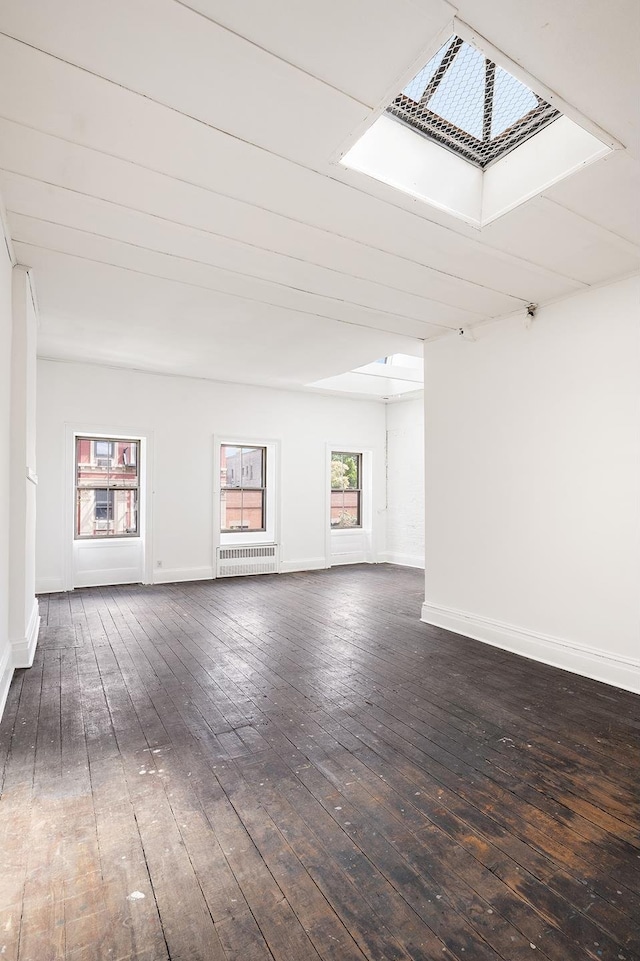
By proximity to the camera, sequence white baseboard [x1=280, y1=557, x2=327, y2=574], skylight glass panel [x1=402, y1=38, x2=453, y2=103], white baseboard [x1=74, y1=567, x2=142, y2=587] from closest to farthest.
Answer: skylight glass panel [x1=402, y1=38, x2=453, y2=103] < white baseboard [x1=74, y1=567, x2=142, y2=587] < white baseboard [x1=280, y1=557, x2=327, y2=574]

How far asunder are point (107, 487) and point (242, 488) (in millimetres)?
1903

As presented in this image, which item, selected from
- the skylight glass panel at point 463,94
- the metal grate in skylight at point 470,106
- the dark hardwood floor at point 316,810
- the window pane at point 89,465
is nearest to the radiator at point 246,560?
the window pane at point 89,465

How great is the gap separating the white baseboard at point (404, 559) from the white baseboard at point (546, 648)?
346 cm

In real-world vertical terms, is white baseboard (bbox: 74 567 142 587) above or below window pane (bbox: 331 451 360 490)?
below

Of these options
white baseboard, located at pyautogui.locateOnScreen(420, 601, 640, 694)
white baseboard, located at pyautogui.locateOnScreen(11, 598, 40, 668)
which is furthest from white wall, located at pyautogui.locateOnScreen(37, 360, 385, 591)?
white baseboard, located at pyautogui.locateOnScreen(420, 601, 640, 694)

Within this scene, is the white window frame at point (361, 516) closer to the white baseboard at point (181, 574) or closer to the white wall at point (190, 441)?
the white wall at point (190, 441)

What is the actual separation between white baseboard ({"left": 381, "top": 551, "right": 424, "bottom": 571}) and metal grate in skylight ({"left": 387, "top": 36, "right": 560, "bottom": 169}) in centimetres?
637

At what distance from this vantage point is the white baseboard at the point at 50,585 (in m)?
6.07

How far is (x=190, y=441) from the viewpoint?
7.10m

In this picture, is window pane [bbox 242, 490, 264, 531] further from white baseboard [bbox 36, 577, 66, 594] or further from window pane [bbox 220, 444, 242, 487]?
white baseboard [bbox 36, 577, 66, 594]

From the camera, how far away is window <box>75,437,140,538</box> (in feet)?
21.6

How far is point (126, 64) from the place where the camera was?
67.6 inches

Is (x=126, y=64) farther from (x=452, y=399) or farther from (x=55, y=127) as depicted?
(x=452, y=399)

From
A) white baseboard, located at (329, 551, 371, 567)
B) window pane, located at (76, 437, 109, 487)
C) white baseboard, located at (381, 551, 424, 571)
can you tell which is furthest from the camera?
white baseboard, located at (329, 551, 371, 567)
